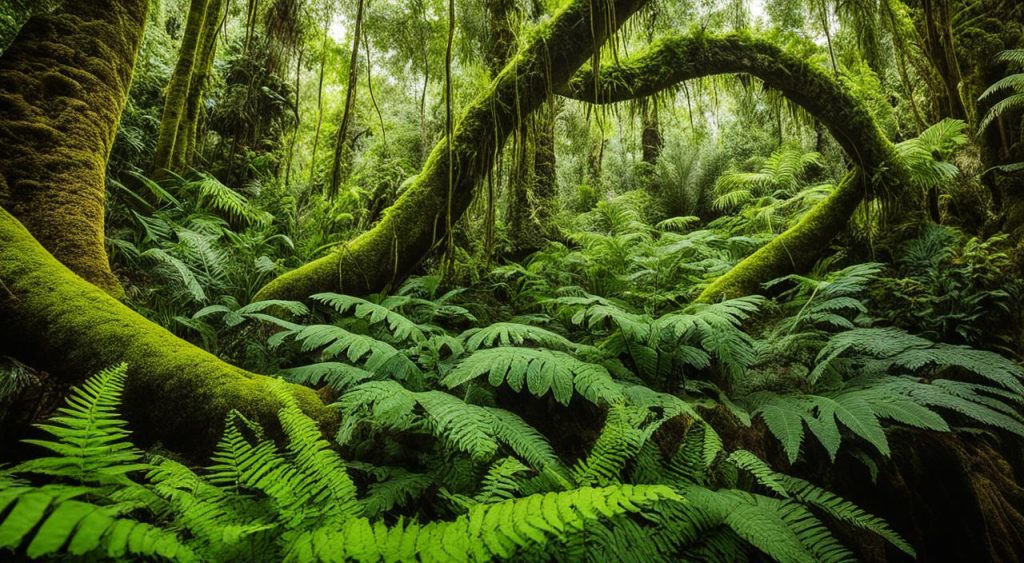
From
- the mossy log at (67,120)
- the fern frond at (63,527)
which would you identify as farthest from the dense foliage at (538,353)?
the mossy log at (67,120)

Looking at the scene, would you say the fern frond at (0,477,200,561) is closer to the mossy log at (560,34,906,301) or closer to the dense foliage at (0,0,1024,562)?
the dense foliage at (0,0,1024,562)

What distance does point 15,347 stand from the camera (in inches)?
61.7

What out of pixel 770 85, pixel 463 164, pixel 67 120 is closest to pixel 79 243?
pixel 67 120

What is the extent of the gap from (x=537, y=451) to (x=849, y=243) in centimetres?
450

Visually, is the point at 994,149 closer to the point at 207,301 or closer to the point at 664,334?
the point at 664,334

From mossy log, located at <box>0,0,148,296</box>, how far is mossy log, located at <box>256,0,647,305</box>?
1.18 metres

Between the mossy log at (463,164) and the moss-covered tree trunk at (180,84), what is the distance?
8.11 ft

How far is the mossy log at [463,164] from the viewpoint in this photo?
3.27m

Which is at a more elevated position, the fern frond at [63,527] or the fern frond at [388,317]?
the fern frond at [388,317]

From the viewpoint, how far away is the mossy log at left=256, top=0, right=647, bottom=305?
129 inches

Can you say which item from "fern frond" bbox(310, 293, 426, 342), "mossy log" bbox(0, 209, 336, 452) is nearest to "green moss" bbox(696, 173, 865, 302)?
"fern frond" bbox(310, 293, 426, 342)

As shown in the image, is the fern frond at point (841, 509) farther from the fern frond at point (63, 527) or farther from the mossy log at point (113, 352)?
the mossy log at point (113, 352)

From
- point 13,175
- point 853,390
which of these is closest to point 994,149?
point 853,390

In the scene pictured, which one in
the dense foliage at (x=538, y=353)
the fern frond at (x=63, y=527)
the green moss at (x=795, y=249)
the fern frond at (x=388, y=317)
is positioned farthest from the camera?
the green moss at (x=795, y=249)
